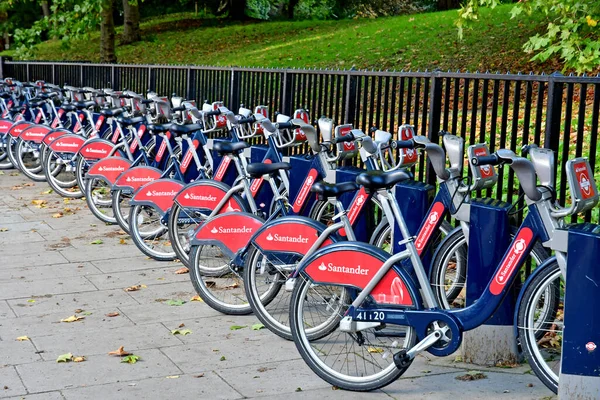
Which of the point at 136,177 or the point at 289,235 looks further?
the point at 136,177

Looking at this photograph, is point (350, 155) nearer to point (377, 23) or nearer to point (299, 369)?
point (299, 369)

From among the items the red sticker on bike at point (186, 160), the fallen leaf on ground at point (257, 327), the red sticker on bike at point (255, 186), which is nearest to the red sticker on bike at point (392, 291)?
the fallen leaf on ground at point (257, 327)

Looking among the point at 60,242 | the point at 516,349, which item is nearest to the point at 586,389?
the point at 516,349

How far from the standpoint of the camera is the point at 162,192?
24.8ft

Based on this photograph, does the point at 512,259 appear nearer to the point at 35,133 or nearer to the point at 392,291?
the point at 392,291

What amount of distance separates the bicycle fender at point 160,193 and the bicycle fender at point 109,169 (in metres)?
1.51

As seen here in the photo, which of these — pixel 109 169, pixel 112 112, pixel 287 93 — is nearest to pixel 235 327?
pixel 287 93

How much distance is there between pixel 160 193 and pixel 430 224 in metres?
2.91

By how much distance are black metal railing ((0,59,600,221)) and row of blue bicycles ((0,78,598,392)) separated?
0.45 m

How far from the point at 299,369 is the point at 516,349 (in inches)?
45.5

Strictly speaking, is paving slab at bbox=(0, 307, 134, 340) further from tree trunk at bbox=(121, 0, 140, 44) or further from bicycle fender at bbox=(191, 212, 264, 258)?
tree trunk at bbox=(121, 0, 140, 44)

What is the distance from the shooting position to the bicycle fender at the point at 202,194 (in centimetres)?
690

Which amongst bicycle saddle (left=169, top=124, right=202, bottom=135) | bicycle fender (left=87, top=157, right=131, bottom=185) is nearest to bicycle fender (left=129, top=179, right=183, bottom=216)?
bicycle saddle (left=169, top=124, right=202, bottom=135)

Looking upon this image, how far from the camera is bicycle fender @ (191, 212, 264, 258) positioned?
6191 millimetres
